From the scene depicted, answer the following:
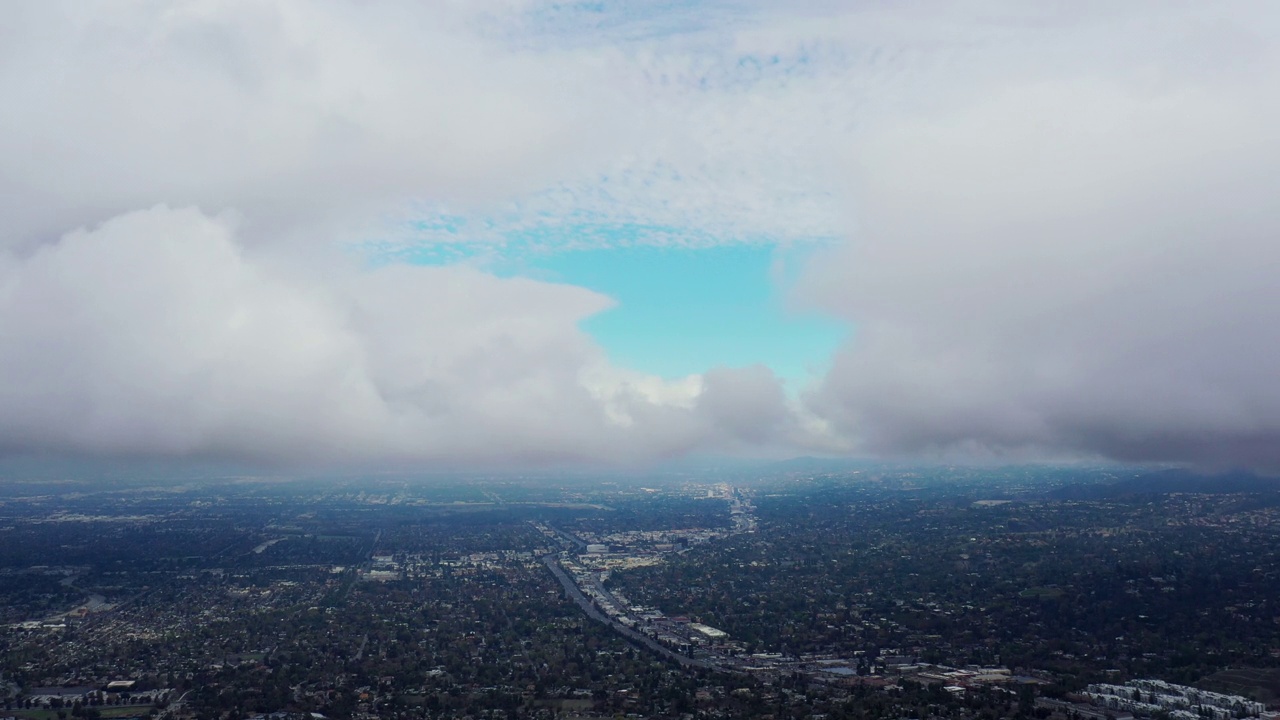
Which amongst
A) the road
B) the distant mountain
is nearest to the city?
the road

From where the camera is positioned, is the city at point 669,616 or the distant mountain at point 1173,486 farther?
the distant mountain at point 1173,486

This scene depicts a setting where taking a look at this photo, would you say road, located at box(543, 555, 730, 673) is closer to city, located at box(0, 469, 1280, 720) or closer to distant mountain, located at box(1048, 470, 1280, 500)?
city, located at box(0, 469, 1280, 720)

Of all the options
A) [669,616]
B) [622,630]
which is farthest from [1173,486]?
[622,630]

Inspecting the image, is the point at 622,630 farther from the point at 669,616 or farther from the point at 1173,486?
the point at 1173,486

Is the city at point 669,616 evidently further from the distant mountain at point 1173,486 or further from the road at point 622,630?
the distant mountain at point 1173,486

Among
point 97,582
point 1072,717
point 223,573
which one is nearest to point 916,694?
point 1072,717

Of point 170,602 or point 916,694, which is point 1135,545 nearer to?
point 916,694

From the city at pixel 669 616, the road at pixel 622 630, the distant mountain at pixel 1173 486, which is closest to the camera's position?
the city at pixel 669 616

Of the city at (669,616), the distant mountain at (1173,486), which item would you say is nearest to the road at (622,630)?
the city at (669,616)
